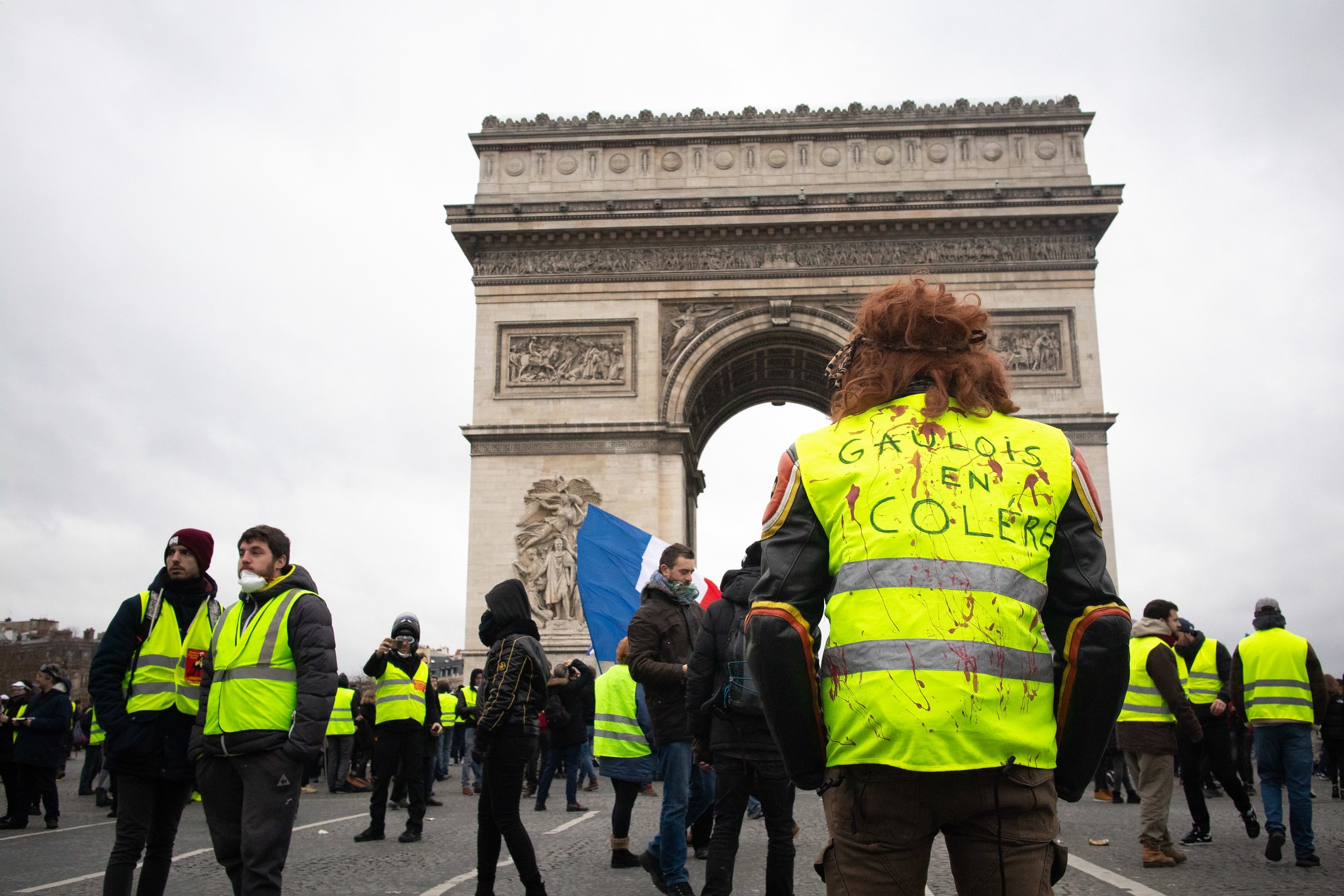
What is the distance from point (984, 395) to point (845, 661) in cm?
72

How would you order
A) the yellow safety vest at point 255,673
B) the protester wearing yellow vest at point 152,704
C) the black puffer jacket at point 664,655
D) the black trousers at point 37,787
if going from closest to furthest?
the yellow safety vest at point 255,673
the protester wearing yellow vest at point 152,704
the black puffer jacket at point 664,655
the black trousers at point 37,787

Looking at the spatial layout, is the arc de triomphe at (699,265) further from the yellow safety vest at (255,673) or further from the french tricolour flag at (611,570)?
the yellow safety vest at (255,673)

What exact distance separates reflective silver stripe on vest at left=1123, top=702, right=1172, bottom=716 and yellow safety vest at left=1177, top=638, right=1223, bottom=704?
281cm

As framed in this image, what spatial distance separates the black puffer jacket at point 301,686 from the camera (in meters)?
4.55

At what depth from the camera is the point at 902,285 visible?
2.72m

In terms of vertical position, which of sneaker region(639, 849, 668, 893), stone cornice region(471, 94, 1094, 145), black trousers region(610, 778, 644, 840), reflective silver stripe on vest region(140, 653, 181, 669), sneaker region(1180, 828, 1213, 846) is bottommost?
sneaker region(1180, 828, 1213, 846)

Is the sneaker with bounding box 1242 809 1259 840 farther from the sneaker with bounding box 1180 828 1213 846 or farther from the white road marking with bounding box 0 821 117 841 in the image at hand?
the white road marking with bounding box 0 821 117 841

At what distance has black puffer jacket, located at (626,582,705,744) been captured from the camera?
21.2 feet

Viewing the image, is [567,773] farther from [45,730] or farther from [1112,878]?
[1112,878]

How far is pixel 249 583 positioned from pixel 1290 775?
6837 mm

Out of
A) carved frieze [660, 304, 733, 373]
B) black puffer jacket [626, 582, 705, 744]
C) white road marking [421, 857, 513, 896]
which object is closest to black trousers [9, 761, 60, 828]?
white road marking [421, 857, 513, 896]

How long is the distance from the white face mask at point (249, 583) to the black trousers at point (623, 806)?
3193 mm

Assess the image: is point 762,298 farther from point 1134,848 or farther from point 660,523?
point 1134,848

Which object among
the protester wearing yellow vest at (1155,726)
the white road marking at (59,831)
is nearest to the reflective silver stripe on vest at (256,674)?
the protester wearing yellow vest at (1155,726)
